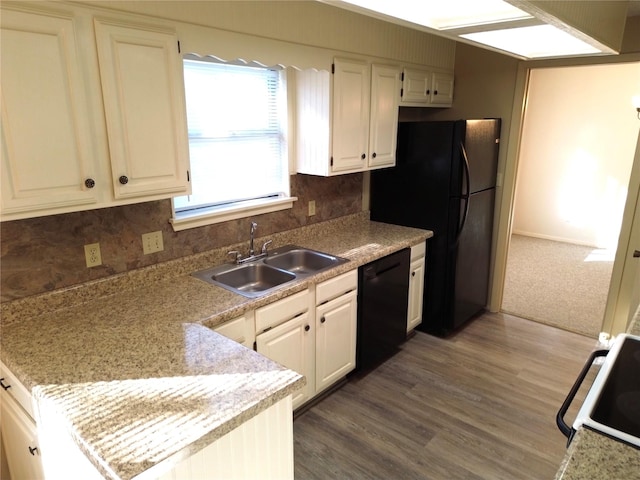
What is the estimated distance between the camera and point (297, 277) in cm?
241

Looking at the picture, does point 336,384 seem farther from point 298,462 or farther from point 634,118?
point 634,118

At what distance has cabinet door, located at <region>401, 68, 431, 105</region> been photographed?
3.26 m

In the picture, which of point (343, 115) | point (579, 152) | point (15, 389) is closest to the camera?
point (15, 389)

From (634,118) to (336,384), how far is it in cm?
532

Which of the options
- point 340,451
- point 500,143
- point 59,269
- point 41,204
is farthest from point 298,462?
point 500,143

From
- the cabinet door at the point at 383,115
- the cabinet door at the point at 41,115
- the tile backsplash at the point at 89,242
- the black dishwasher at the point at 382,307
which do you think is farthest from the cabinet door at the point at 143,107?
Result: the cabinet door at the point at 383,115

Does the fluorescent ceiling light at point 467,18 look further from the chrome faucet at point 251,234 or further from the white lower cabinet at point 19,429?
the white lower cabinet at point 19,429

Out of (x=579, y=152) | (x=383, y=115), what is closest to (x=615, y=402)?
(x=383, y=115)

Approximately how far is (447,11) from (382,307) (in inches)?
77.5

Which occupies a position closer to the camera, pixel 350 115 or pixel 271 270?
pixel 271 270

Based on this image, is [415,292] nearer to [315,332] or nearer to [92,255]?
[315,332]

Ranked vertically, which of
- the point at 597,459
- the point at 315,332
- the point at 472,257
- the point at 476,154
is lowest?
the point at 315,332

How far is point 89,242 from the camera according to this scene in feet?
6.61

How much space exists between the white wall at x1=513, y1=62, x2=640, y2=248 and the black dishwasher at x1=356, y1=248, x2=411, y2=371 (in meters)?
3.50
